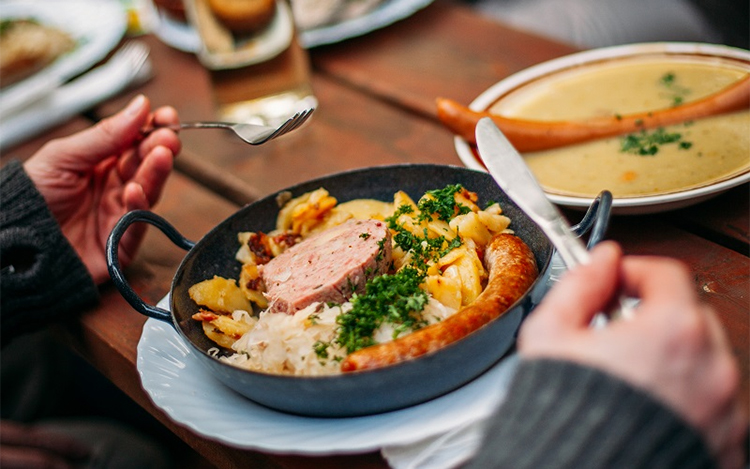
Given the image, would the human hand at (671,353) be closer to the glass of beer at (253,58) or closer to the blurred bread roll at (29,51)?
the glass of beer at (253,58)

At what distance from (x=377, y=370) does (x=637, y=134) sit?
1002mm

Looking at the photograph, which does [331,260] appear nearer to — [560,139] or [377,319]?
[377,319]

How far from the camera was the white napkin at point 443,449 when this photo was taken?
106cm

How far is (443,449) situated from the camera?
1.07 m

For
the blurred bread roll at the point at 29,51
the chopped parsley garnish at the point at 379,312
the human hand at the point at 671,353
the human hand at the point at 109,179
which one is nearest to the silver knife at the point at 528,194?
the human hand at the point at 671,353

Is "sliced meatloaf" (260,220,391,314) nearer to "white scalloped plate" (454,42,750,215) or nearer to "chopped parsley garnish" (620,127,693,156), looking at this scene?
"white scalloped plate" (454,42,750,215)

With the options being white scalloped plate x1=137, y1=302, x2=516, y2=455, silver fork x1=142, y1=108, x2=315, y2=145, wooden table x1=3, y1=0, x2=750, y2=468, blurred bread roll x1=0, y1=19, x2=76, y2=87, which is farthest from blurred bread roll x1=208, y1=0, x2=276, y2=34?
white scalloped plate x1=137, y1=302, x2=516, y2=455

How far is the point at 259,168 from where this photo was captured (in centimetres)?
211

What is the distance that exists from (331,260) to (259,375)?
29cm

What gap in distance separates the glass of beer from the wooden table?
0.10 metres

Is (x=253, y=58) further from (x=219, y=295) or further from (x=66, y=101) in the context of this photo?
(x=219, y=295)

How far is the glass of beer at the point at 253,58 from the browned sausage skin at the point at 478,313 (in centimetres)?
105

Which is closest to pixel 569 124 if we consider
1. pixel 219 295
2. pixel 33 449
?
pixel 219 295

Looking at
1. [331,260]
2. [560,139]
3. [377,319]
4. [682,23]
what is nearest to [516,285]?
[377,319]
